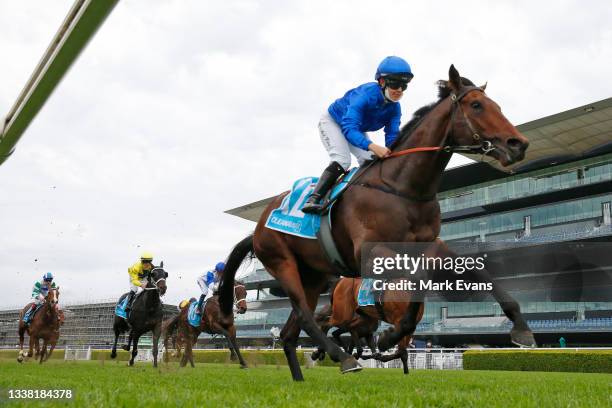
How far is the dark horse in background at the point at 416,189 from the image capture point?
451 cm

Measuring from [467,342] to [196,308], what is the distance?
3193cm

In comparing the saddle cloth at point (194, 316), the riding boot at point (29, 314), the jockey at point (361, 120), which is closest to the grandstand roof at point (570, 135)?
the saddle cloth at point (194, 316)

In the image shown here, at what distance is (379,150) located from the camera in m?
5.06

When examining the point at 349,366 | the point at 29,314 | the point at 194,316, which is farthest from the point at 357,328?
the point at 29,314

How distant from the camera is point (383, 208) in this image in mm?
4656

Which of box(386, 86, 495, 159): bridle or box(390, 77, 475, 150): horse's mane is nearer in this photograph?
box(386, 86, 495, 159): bridle

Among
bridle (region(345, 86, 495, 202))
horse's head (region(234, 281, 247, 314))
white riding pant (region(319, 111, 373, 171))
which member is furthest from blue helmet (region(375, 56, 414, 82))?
horse's head (region(234, 281, 247, 314))

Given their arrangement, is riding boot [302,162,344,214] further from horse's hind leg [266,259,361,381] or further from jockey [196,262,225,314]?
jockey [196,262,225,314]

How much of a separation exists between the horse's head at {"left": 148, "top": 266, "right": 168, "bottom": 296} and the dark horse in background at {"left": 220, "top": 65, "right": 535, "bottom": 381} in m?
7.93

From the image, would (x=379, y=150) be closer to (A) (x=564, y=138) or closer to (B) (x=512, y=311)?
(B) (x=512, y=311)

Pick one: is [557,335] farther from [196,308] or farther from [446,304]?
[196,308]

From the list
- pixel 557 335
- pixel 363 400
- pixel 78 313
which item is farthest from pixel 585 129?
pixel 78 313

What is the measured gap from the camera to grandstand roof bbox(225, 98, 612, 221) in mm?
37094

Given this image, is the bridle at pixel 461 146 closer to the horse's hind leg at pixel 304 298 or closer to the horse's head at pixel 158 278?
the horse's hind leg at pixel 304 298
